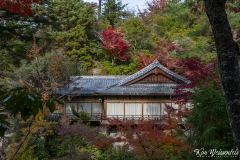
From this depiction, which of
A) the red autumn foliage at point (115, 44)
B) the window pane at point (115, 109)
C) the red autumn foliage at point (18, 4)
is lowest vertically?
the window pane at point (115, 109)

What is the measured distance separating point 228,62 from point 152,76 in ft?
45.2

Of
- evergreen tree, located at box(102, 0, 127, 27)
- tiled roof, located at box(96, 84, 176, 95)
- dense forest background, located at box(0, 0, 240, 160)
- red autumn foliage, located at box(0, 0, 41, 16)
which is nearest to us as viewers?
dense forest background, located at box(0, 0, 240, 160)

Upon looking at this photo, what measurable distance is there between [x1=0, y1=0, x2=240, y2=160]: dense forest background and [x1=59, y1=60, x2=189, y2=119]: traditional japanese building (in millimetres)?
1225

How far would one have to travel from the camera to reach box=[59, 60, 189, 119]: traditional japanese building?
48.3ft

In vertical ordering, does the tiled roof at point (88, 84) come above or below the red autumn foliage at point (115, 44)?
below

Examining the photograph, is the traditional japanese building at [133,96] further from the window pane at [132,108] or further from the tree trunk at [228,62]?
the tree trunk at [228,62]

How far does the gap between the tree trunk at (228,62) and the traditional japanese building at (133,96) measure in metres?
12.5

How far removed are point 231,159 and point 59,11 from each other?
21.3 m

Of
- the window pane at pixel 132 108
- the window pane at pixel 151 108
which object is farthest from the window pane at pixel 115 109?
the window pane at pixel 151 108

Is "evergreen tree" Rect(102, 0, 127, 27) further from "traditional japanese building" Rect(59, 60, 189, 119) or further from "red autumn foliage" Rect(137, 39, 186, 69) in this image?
"traditional japanese building" Rect(59, 60, 189, 119)

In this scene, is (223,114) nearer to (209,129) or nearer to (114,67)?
(209,129)

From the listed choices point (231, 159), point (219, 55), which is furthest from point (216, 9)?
point (231, 159)

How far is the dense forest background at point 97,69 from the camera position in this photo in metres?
4.25

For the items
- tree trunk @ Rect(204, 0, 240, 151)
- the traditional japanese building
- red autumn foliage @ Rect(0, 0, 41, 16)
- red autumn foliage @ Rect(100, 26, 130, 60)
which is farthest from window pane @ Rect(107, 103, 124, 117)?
tree trunk @ Rect(204, 0, 240, 151)
